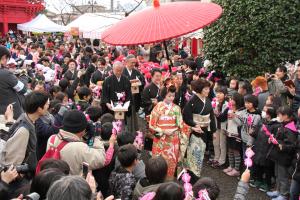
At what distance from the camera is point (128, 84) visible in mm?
7082

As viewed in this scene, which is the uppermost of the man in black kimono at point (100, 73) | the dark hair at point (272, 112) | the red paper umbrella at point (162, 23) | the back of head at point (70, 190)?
→ the red paper umbrella at point (162, 23)

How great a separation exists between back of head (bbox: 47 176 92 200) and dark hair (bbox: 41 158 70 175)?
76 cm

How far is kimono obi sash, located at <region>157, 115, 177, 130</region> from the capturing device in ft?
19.1

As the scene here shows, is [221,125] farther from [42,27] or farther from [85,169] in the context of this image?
[42,27]

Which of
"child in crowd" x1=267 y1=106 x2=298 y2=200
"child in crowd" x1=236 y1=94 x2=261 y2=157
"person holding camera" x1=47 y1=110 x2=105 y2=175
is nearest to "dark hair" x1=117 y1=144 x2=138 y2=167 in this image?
"person holding camera" x1=47 y1=110 x2=105 y2=175

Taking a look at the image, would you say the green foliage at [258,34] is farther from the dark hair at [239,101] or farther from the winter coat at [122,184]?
the winter coat at [122,184]

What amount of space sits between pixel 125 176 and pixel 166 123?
219cm

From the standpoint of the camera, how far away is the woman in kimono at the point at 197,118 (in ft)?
19.2

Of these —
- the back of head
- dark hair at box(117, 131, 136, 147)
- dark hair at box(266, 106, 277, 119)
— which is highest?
the back of head

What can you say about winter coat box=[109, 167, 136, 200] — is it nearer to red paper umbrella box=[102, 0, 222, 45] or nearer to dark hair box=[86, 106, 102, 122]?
red paper umbrella box=[102, 0, 222, 45]

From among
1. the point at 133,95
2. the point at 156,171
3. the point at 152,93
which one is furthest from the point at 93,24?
the point at 156,171

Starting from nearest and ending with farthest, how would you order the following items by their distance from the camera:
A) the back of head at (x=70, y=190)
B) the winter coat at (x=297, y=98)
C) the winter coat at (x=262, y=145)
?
1. the back of head at (x=70, y=190)
2. the winter coat at (x=262, y=145)
3. the winter coat at (x=297, y=98)

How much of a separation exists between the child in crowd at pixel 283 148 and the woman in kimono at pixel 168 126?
1.41 metres

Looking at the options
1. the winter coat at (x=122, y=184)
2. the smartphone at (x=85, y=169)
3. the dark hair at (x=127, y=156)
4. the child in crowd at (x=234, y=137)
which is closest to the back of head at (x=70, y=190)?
the smartphone at (x=85, y=169)
